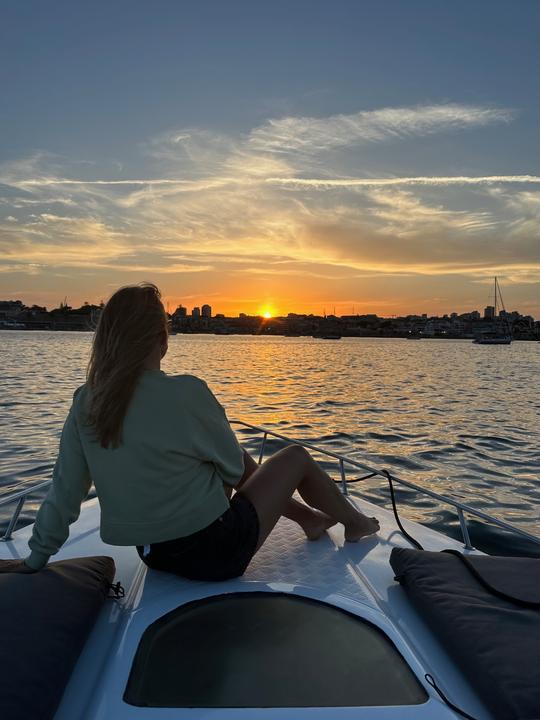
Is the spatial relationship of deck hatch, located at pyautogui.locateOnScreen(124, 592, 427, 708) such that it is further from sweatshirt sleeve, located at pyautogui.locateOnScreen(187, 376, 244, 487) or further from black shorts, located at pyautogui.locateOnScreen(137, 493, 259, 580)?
sweatshirt sleeve, located at pyautogui.locateOnScreen(187, 376, 244, 487)

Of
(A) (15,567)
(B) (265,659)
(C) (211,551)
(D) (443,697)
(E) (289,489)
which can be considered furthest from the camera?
(E) (289,489)

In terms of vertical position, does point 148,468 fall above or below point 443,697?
above

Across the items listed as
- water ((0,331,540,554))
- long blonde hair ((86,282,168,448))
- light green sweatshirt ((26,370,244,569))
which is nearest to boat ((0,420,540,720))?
light green sweatshirt ((26,370,244,569))

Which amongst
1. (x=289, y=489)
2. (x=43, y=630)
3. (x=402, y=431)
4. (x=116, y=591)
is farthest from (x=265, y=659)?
(x=402, y=431)

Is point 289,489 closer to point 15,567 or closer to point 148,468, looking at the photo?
point 148,468

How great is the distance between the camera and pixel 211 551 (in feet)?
6.98

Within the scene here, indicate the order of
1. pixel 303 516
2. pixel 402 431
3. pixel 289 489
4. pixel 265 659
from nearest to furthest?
pixel 265 659
pixel 289 489
pixel 303 516
pixel 402 431

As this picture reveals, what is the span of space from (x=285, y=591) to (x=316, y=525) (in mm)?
773

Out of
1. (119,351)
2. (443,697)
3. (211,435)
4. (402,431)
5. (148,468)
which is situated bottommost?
(402,431)

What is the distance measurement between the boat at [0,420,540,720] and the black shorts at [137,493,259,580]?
0.05 m

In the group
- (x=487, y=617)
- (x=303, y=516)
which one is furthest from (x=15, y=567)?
(x=487, y=617)

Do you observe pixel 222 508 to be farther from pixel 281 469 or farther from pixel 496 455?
pixel 496 455

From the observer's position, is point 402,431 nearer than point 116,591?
No

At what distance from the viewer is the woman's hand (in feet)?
6.43
